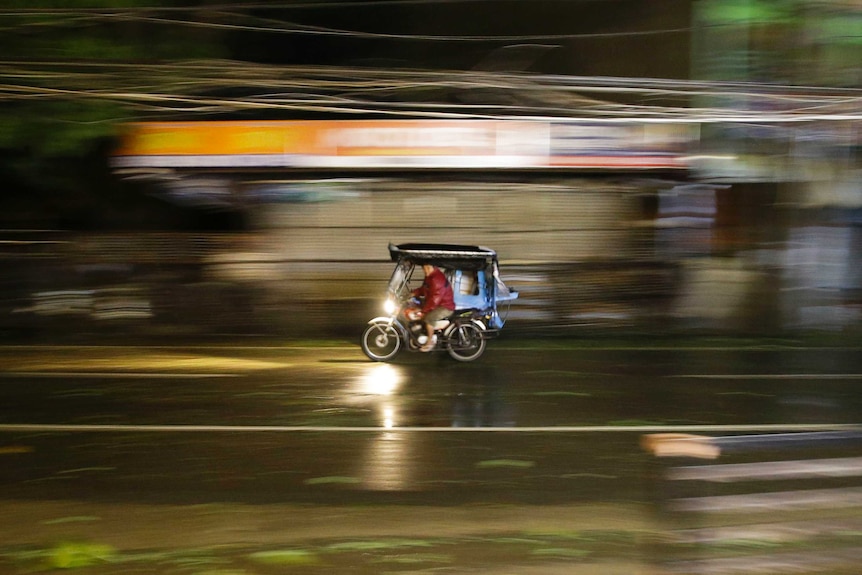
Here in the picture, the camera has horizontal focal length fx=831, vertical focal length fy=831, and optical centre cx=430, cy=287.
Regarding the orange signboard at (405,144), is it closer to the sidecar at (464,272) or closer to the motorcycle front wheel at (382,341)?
the sidecar at (464,272)

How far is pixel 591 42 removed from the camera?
17375 millimetres

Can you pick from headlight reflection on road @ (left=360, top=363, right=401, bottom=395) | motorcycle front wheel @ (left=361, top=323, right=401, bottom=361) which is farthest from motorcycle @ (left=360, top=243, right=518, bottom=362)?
headlight reflection on road @ (left=360, top=363, right=401, bottom=395)

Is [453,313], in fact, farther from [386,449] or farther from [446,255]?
[386,449]

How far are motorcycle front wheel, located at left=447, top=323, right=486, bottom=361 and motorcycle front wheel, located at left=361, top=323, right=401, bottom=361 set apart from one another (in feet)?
2.57

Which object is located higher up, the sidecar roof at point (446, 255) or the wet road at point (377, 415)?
the sidecar roof at point (446, 255)

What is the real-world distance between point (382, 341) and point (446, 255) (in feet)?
5.07

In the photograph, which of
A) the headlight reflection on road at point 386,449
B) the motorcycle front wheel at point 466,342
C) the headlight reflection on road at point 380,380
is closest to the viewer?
the headlight reflection on road at point 386,449

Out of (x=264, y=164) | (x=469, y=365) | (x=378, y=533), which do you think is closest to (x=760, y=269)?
(x=469, y=365)

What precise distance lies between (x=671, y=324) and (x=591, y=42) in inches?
255

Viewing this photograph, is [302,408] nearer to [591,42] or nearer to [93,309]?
[93,309]

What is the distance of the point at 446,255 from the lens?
11680 mm

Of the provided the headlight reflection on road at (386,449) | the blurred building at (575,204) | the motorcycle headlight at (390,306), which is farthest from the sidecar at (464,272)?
the blurred building at (575,204)

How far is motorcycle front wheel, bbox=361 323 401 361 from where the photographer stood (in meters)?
11.9

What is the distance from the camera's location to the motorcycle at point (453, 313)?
463 inches
